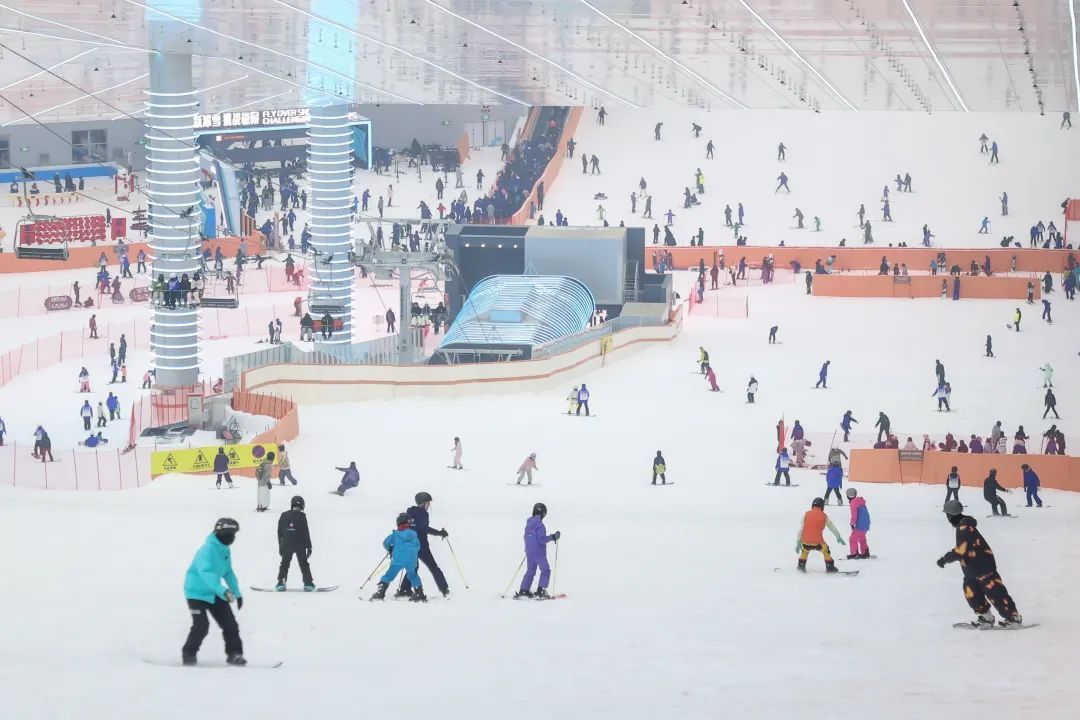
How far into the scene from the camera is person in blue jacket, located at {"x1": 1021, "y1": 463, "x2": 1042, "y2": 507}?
27.6 meters

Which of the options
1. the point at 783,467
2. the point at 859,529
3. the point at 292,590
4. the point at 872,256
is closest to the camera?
the point at 292,590

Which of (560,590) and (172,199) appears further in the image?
(172,199)

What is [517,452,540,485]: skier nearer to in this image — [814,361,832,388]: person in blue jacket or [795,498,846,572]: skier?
[795,498,846,572]: skier

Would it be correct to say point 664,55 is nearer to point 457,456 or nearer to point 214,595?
point 457,456

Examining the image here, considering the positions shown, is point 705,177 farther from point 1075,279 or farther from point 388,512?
point 388,512

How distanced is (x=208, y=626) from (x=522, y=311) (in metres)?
30.8

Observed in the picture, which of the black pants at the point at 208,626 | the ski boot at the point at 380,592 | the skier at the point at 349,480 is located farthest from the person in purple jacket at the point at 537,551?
the skier at the point at 349,480

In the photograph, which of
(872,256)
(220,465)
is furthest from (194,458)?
(872,256)

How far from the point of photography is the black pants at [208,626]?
44.0ft

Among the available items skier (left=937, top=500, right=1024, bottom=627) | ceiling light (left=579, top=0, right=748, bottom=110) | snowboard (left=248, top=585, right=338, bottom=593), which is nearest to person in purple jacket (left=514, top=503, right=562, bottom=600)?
snowboard (left=248, top=585, right=338, bottom=593)

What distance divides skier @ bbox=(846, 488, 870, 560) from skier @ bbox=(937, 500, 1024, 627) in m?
4.99

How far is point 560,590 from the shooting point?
1828cm

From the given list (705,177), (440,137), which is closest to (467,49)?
(705,177)

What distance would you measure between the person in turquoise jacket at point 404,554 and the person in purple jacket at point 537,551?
3.03 ft
